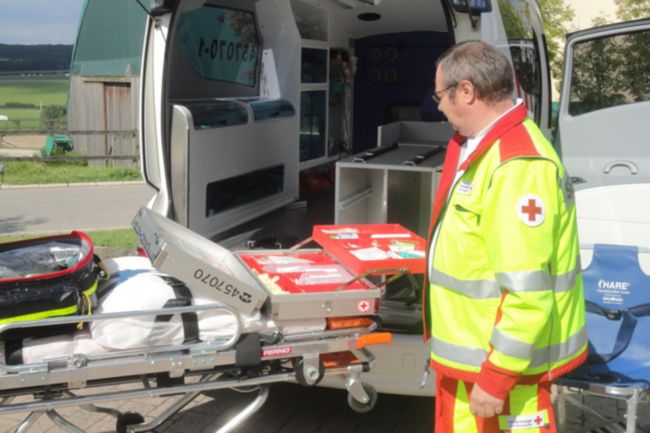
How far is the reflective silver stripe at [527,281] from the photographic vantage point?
2191 mm

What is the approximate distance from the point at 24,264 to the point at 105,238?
548 cm

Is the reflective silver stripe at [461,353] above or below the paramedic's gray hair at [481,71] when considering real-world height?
below

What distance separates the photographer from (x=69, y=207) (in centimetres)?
1159

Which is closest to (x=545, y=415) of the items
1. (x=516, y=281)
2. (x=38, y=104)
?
(x=516, y=281)

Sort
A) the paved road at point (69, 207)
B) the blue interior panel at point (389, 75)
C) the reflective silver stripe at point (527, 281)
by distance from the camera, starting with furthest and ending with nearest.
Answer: the paved road at point (69, 207) < the blue interior panel at point (389, 75) < the reflective silver stripe at point (527, 281)

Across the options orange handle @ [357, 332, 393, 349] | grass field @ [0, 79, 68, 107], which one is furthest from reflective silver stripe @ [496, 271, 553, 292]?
grass field @ [0, 79, 68, 107]

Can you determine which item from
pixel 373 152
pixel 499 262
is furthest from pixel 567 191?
pixel 373 152

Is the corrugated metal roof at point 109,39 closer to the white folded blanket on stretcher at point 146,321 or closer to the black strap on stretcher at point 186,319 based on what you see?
the white folded blanket on stretcher at point 146,321

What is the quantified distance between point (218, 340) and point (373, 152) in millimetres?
2411

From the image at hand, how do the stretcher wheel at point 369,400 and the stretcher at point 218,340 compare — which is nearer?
the stretcher at point 218,340

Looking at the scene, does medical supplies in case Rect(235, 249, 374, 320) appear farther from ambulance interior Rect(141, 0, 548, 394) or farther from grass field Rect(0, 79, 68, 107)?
grass field Rect(0, 79, 68, 107)

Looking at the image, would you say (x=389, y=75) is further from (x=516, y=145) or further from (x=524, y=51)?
(x=516, y=145)

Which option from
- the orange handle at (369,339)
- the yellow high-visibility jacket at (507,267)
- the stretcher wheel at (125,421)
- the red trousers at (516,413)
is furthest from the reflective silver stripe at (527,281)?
the stretcher wheel at (125,421)

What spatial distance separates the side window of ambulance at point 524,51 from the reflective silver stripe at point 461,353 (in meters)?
2.43
